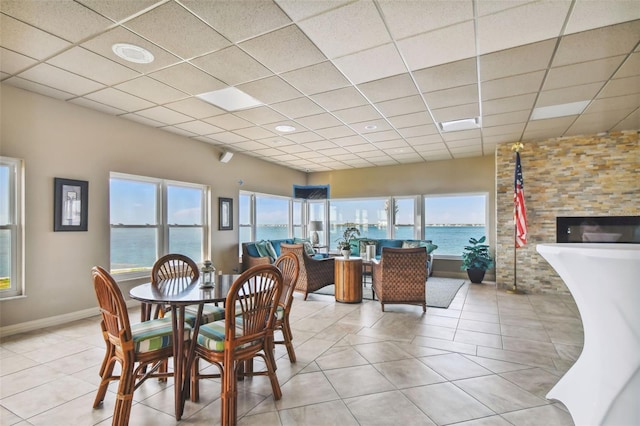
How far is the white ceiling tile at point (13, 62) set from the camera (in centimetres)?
289

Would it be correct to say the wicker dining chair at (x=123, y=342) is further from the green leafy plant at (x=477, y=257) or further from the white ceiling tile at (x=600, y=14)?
the green leafy plant at (x=477, y=257)

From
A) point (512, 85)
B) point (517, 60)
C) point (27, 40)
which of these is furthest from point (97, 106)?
point (512, 85)

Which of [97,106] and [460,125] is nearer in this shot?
[97,106]

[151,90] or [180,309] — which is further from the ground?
[151,90]

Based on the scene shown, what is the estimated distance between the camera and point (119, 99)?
389cm

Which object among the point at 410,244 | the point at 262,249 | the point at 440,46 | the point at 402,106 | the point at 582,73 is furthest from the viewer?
the point at 410,244

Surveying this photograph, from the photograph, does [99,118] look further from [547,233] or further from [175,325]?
A: [547,233]

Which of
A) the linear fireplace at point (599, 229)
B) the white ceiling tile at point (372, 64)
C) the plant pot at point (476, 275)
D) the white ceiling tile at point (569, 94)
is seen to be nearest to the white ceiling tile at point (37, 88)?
the white ceiling tile at point (372, 64)

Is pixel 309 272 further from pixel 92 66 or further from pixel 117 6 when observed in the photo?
pixel 117 6

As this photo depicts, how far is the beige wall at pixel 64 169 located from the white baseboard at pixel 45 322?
0.05 metres

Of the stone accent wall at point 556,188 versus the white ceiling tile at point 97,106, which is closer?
the white ceiling tile at point 97,106

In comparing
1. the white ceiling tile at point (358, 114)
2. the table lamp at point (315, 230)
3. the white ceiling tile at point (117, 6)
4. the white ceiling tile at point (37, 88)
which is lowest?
the table lamp at point (315, 230)

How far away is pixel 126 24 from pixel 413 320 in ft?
14.0

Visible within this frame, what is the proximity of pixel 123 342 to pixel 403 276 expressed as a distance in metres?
3.53
